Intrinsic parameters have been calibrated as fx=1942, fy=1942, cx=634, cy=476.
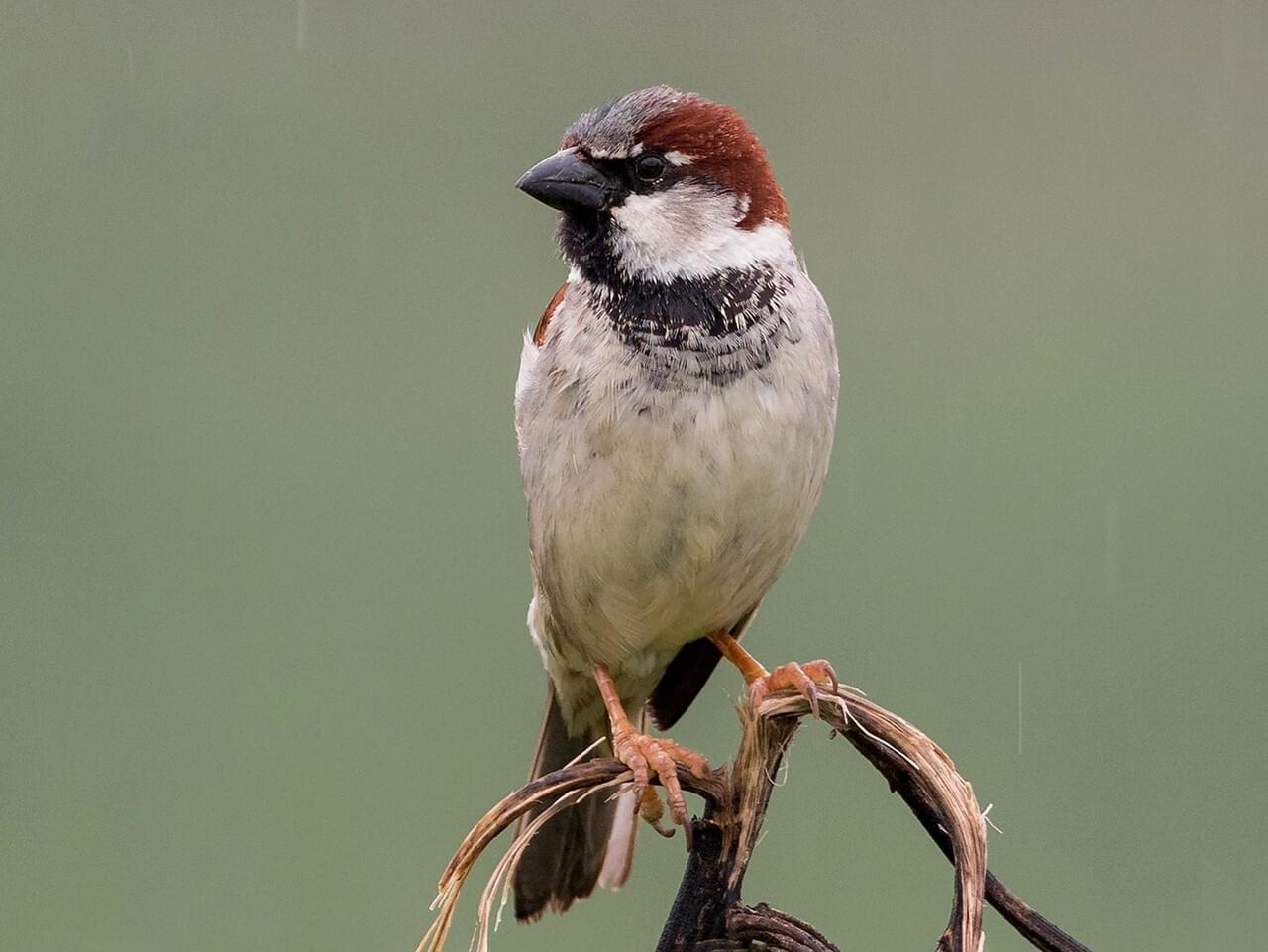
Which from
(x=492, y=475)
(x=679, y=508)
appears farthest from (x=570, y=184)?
(x=492, y=475)

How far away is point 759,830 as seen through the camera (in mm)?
2279

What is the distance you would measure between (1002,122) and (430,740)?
4224 mm

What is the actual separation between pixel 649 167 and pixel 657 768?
1.09 meters

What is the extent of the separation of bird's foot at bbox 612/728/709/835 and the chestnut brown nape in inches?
36.6

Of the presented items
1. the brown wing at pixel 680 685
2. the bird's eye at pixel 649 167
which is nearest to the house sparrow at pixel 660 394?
the bird's eye at pixel 649 167

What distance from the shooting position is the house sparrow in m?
3.08

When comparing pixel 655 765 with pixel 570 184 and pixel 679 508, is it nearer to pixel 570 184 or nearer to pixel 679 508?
pixel 679 508

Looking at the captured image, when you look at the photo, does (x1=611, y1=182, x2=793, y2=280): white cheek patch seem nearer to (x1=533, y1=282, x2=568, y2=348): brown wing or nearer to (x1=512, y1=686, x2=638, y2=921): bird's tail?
(x1=533, y1=282, x2=568, y2=348): brown wing

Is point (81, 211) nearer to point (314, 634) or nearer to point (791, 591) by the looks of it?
point (314, 634)

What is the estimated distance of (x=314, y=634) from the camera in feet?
17.8

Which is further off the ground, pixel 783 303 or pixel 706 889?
pixel 783 303

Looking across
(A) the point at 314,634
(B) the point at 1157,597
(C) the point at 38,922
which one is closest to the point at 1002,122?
(B) the point at 1157,597

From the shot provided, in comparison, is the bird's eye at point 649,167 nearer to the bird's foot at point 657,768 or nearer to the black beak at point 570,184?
the black beak at point 570,184

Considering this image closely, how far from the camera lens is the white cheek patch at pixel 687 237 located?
10.4 ft
